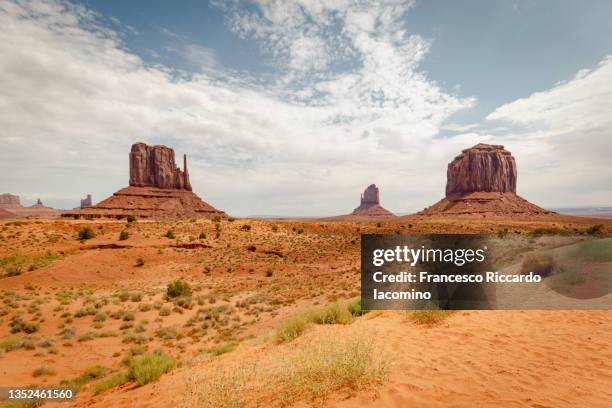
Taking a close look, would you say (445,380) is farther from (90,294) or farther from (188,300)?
(90,294)

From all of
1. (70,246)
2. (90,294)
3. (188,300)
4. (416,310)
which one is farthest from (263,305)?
(70,246)

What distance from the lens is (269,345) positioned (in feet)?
29.0

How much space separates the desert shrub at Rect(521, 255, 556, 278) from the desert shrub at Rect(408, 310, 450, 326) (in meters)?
7.81

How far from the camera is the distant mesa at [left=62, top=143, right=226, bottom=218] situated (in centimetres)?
8350

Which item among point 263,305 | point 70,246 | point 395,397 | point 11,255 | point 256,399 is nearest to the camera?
point 395,397

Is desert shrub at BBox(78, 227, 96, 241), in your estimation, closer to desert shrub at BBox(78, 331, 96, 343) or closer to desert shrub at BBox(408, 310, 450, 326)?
desert shrub at BBox(78, 331, 96, 343)

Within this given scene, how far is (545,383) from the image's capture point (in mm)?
5102

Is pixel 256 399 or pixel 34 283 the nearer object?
pixel 256 399

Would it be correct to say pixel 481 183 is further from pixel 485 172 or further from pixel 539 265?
pixel 539 265

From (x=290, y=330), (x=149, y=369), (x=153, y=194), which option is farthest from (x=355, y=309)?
(x=153, y=194)

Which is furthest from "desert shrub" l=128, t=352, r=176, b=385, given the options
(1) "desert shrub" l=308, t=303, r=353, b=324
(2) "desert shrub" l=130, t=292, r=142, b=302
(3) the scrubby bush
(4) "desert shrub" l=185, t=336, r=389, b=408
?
(2) "desert shrub" l=130, t=292, r=142, b=302

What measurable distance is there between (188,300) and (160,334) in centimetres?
480

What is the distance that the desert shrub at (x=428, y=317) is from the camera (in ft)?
29.7

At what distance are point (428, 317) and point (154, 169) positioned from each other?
120m
